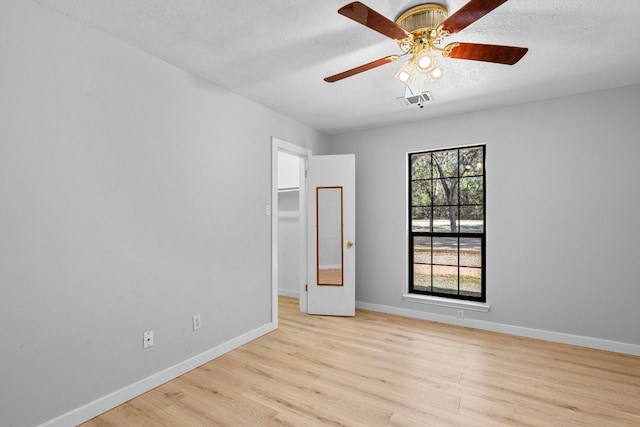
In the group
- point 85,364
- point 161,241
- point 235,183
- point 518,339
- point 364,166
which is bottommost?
point 518,339

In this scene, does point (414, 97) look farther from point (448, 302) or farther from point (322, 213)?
point (448, 302)

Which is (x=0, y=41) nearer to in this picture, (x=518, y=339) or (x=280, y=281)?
(x=280, y=281)

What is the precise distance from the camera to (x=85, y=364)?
6.45 feet

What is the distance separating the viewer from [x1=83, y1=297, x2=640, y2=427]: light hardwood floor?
1977 millimetres

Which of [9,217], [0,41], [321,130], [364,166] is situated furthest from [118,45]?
[364,166]

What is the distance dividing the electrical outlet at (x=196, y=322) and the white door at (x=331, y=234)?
66.5 inches

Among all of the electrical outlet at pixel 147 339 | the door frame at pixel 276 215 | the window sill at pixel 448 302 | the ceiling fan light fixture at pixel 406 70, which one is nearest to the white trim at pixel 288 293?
the door frame at pixel 276 215

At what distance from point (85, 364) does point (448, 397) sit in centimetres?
244

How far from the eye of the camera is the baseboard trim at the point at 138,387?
188cm

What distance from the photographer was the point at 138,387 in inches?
87.9

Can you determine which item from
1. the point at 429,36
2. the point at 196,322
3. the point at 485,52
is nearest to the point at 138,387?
the point at 196,322

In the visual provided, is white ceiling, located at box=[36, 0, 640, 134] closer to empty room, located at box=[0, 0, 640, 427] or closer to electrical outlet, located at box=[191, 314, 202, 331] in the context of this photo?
→ empty room, located at box=[0, 0, 640, 427]

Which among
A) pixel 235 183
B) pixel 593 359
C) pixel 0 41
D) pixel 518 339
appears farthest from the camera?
pixel 518 339

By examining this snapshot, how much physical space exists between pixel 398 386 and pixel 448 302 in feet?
5.69
